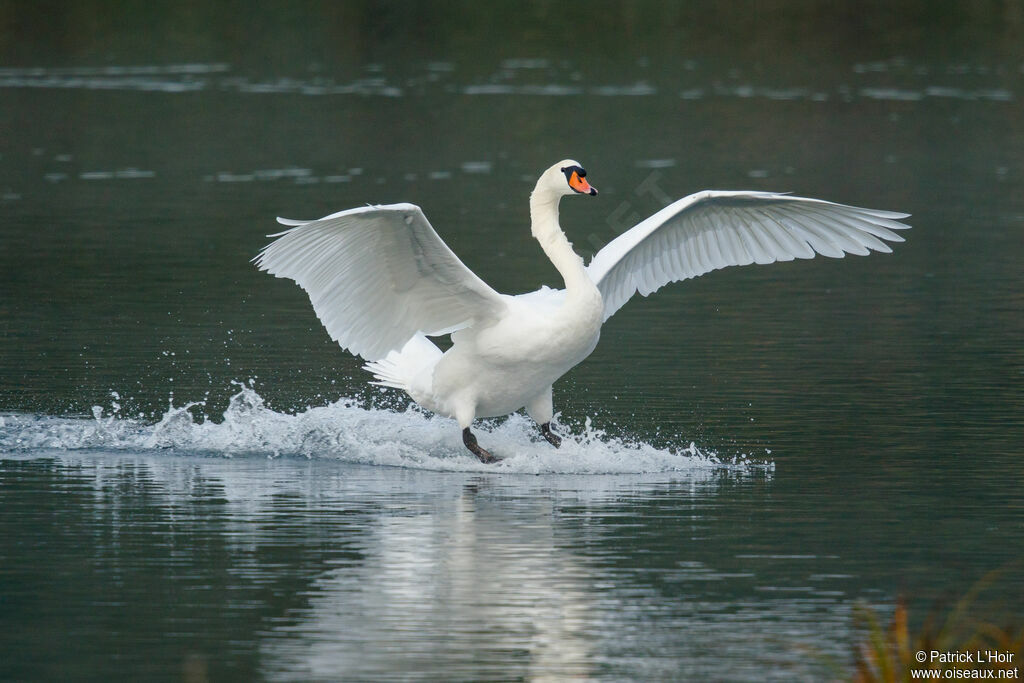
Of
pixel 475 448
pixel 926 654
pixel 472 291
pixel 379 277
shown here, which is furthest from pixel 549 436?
pixel 926 654

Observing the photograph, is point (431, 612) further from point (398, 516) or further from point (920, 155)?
point (920, 155)

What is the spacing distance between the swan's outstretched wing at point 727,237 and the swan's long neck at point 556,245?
0.75 m

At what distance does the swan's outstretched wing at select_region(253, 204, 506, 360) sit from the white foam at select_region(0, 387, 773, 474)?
623 millimetres

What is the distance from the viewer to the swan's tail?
39.2ft

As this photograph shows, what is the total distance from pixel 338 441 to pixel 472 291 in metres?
1.45

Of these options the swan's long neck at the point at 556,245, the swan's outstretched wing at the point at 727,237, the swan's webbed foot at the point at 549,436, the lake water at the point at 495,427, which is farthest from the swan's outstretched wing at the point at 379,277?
the swan's outstretched wing at the point at 727,237

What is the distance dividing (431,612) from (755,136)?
22009 millimetres

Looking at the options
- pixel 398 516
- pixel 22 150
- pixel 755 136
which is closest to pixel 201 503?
pixel 398 516

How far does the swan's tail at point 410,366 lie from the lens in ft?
39.2

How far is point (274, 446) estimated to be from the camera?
1188 cm

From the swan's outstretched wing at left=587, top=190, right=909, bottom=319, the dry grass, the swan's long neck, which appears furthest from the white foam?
the dry grass

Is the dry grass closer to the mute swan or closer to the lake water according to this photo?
the lake water

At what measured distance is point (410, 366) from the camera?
12.1 meters

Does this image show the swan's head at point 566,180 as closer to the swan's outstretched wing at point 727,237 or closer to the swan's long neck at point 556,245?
the swan's long neck at point 556,245
